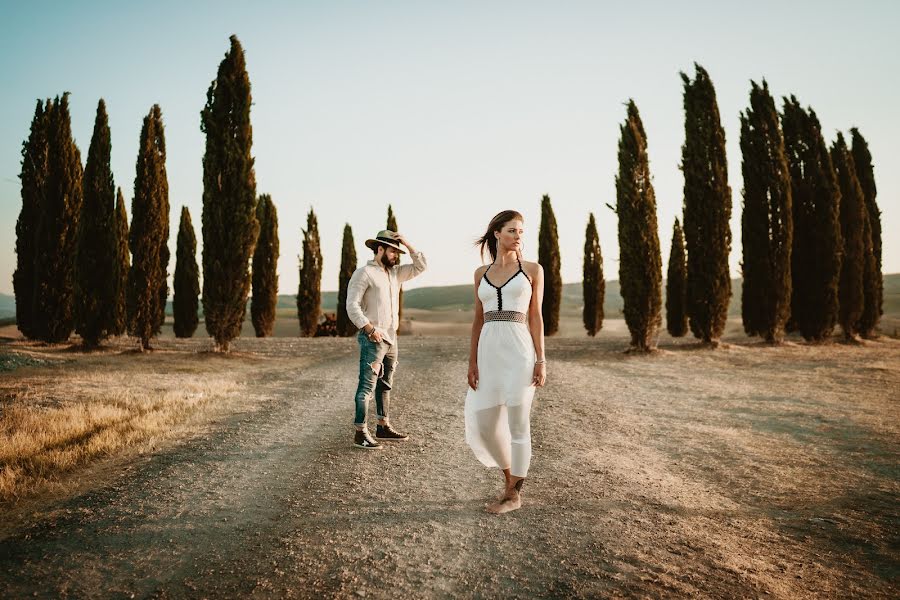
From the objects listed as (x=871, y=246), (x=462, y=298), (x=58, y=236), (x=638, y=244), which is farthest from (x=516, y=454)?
(x=462, y=298)

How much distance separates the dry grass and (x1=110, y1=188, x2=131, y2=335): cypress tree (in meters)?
5.38

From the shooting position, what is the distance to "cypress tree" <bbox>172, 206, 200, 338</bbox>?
2542 cm

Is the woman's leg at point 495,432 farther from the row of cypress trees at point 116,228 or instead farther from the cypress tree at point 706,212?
the cypress tree at point 706,212

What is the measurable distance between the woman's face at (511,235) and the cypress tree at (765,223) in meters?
17.7

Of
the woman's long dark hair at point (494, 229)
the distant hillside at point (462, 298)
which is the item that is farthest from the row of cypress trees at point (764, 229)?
the distant hillside at point (462, 298)

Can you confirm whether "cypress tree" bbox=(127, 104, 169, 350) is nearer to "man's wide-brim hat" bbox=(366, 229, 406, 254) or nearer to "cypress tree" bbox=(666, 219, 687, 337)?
"man's wide-brim hat" bbox=(366, 229, 406, 254)

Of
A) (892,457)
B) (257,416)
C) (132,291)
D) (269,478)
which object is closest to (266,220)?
(132,291)

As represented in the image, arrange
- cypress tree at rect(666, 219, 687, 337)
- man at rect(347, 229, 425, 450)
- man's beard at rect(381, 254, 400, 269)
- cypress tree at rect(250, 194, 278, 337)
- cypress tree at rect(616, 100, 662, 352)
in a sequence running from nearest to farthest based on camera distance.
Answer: man at rect(347, 229, 425, 450) → man's beard at rect(381, 254, 400, 269) → cypress tree at rect(616, 100, 662, 352) → cypress tree at rect(666, 219, 687, 337) → cypress tree at rect(250, 194, 278, 337)

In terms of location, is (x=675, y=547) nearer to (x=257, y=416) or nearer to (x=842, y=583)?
(x=842, y=583)

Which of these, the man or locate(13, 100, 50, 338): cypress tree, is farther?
locate(13, 100, 50, 338): cypress tree

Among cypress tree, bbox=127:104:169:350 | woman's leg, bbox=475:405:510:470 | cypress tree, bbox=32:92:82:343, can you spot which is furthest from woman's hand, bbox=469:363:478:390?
cypress tree, bbox=32:92:82:343

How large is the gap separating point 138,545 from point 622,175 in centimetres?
1692

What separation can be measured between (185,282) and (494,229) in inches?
974

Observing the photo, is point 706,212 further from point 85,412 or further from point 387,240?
point 85,412
